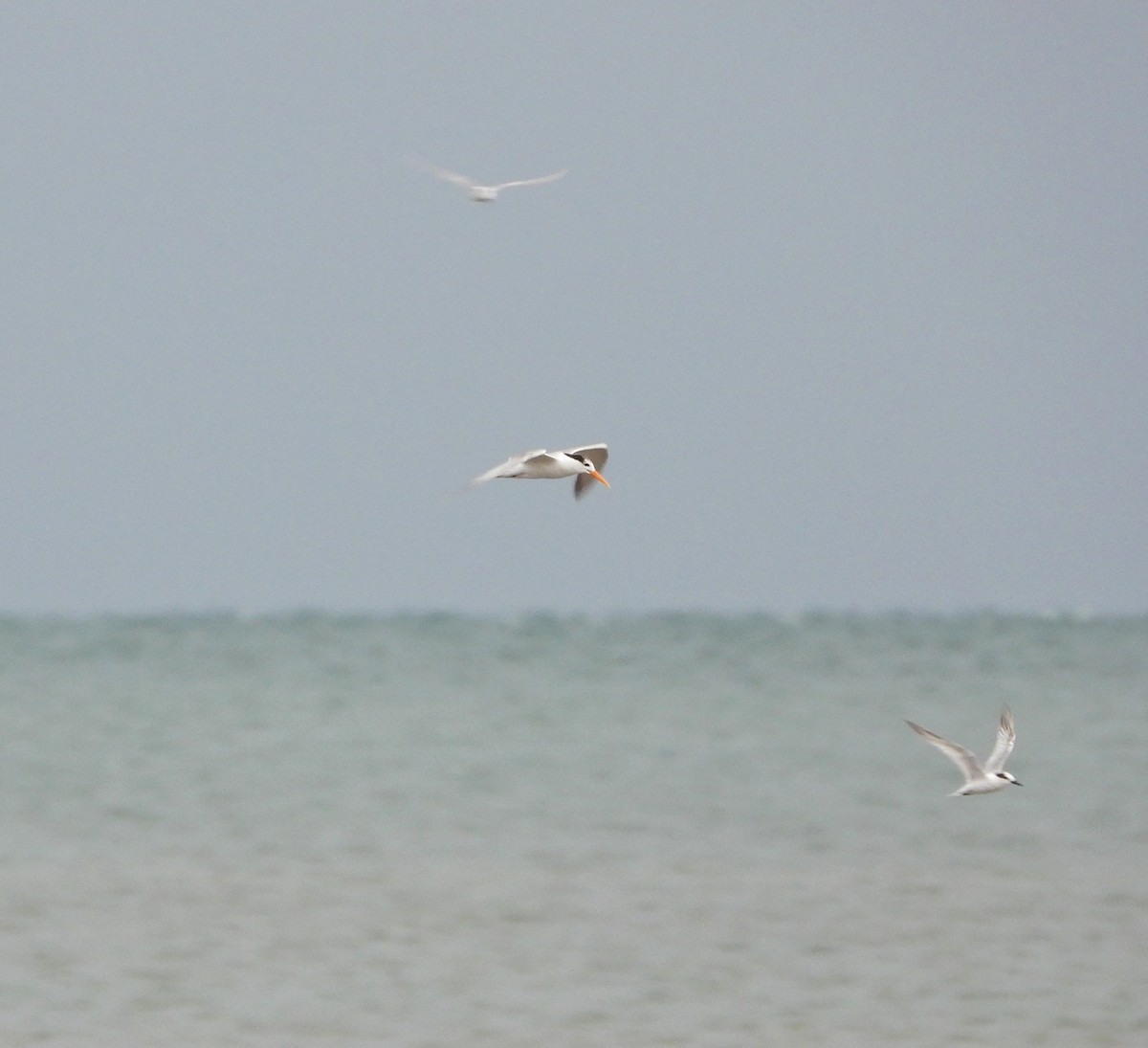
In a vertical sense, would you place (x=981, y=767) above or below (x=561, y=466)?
below

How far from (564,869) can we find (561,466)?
6.00 meters

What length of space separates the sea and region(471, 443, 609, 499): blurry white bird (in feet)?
9.16

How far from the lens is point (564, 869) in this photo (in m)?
15.0

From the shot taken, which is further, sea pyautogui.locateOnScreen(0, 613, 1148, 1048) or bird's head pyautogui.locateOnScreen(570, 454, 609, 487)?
sea pyautogui.locateOnScreen(0, 613, 1148, 1048)

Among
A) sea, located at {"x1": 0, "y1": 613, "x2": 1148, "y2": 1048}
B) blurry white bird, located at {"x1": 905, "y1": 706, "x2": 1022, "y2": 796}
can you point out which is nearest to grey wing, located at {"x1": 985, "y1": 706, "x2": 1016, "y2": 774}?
blurry white bird, located at {"x1": 905, "y1": 706, "x2": 1022, "y2": 796}

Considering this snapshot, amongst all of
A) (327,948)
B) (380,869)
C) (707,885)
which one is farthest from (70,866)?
(707,885)

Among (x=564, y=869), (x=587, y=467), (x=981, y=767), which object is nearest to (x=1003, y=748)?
(x=981, y=767)

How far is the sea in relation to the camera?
38.2 ft

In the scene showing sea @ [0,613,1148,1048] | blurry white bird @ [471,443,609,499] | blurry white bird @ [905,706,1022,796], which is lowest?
sea @ [0,613,1148,1048]

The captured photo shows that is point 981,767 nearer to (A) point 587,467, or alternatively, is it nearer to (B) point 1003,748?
(B) point 1003,748

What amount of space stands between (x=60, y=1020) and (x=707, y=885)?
467 centimetres

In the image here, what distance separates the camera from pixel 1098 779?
20.3m

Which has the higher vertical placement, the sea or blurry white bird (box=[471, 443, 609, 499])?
blurry white bird (box=[471, 443, 609, 499])

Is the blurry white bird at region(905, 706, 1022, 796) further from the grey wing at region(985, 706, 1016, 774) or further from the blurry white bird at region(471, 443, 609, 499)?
the blurry white bird at region(471, 443, 609, 499)
